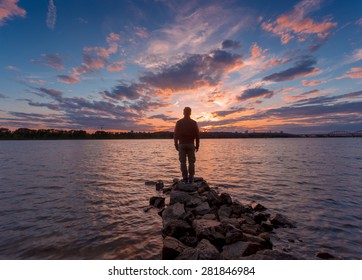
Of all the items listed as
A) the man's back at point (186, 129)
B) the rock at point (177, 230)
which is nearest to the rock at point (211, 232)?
the rock at point (177, 230)

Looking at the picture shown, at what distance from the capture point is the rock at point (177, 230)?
294 inches

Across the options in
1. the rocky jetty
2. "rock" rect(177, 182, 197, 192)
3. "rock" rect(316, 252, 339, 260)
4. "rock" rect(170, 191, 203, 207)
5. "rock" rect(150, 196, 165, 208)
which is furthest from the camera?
"rock" rect(177, 182, 197, 192)

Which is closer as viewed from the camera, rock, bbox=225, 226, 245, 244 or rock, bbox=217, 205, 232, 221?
rock, bbox=225, 226, 245, 244

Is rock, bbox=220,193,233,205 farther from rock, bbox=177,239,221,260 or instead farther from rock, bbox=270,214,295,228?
rock, bbox=177,239,221,260

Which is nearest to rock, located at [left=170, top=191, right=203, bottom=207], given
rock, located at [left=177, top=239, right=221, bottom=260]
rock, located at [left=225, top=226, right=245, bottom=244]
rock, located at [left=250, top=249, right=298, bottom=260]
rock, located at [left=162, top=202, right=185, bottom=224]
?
rock, located at [left=162, top=202, right=185, bottom=224]

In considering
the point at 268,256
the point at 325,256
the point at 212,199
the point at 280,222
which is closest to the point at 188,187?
the point at 212,199

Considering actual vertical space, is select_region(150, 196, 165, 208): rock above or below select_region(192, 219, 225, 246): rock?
below

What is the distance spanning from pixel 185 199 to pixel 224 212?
230cm

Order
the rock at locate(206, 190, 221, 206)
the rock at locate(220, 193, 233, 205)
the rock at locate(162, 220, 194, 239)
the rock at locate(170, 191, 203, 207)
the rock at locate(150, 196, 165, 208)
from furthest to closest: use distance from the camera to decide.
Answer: the rock at locate(150, 196, 165, 208), the rock at locate(220, 193, 233, 205), the rock at locate(206, 190, 221, 206), the rock at locate(170, 191, 203, 207), the rock at locate(162, 220, 194, 239)

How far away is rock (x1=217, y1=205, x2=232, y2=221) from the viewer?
29.8 ft

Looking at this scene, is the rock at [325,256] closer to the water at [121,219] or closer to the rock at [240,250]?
the water at [121,219]

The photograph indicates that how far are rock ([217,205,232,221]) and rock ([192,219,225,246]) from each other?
5.63ft

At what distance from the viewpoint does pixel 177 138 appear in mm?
11859

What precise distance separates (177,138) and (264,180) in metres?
11.3
